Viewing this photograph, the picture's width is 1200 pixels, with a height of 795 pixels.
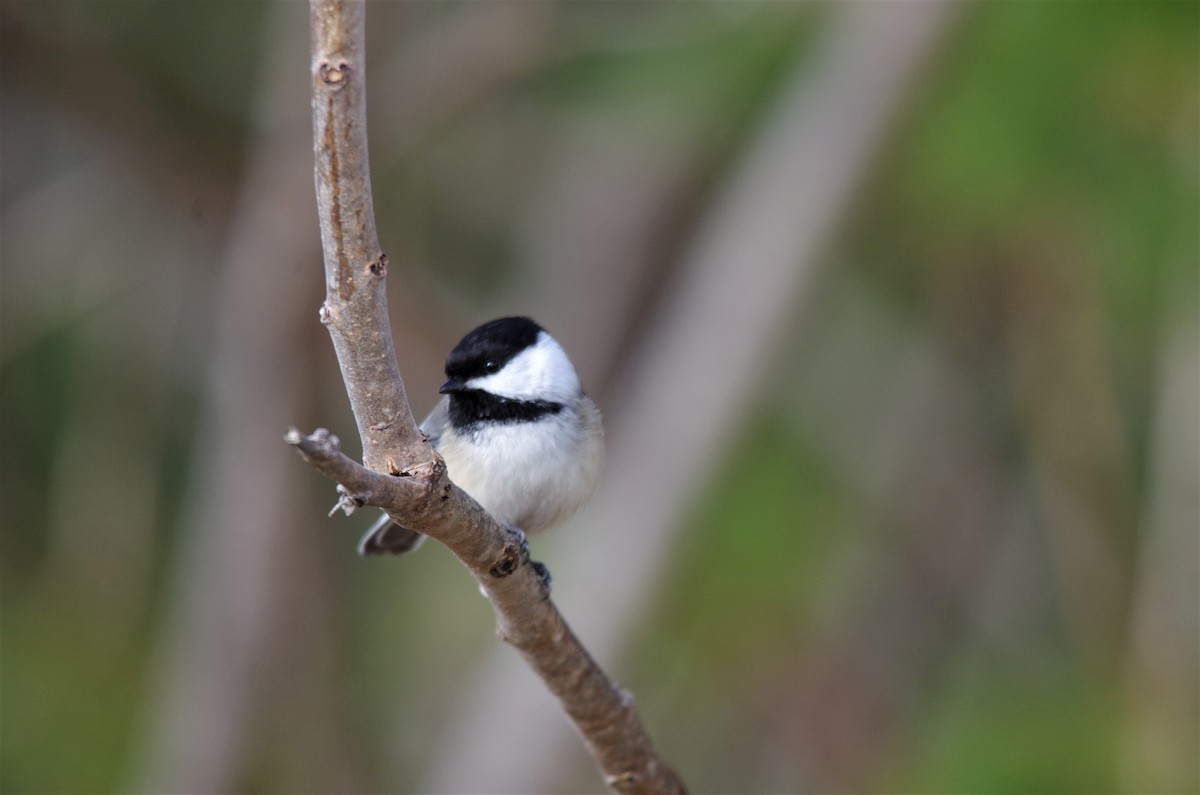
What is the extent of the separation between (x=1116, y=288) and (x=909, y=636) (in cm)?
145

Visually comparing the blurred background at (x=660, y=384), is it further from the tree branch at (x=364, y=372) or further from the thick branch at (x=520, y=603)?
the tree branch at (x=364, y=372)

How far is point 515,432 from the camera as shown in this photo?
7.79 feet

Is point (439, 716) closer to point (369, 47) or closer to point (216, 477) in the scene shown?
point (216, 477)

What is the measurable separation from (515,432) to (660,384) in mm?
1294

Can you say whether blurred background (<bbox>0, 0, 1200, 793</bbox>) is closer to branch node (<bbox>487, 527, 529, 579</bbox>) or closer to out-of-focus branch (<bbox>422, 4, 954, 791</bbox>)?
out-of-focus branch (<bbox>422, 4, 954, 791</bbox>)

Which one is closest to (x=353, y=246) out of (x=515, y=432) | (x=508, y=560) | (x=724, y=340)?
(x=508, y=560)

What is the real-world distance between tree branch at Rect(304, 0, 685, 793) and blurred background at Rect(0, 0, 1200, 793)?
1812 millimetres

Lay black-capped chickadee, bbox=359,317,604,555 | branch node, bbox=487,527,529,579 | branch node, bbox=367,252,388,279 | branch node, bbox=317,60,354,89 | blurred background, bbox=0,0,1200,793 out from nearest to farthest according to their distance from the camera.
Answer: branch node, bbox=317,60,354,89 < branch node, bbox=367,252,388,279 < branch node, bbox=487,527,529,579 < black-capped chickadee, bbox=359,317,604,555 < blurred background, bbox=0,0,1200,793

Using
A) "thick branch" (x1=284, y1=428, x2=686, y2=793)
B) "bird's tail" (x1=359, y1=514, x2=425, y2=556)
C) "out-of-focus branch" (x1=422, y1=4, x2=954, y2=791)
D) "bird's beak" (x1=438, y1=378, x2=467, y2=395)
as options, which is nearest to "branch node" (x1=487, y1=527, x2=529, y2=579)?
"thick branch" (x1=284, y1=428, x2=686, y2=793)

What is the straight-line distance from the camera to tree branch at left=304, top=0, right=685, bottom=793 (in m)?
1.13

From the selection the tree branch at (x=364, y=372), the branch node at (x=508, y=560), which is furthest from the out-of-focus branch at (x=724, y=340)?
the branch node at (x=508, y=560)

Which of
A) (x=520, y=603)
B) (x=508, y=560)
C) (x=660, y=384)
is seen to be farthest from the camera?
(x=660, y=384)

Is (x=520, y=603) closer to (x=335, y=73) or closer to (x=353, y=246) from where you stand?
(x=353, y=246)

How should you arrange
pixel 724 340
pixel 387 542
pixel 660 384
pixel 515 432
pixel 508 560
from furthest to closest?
pixel 660 384 < pixel 724 340 < pixel 387 542 < pixel 515 432 < pixel 508 560
